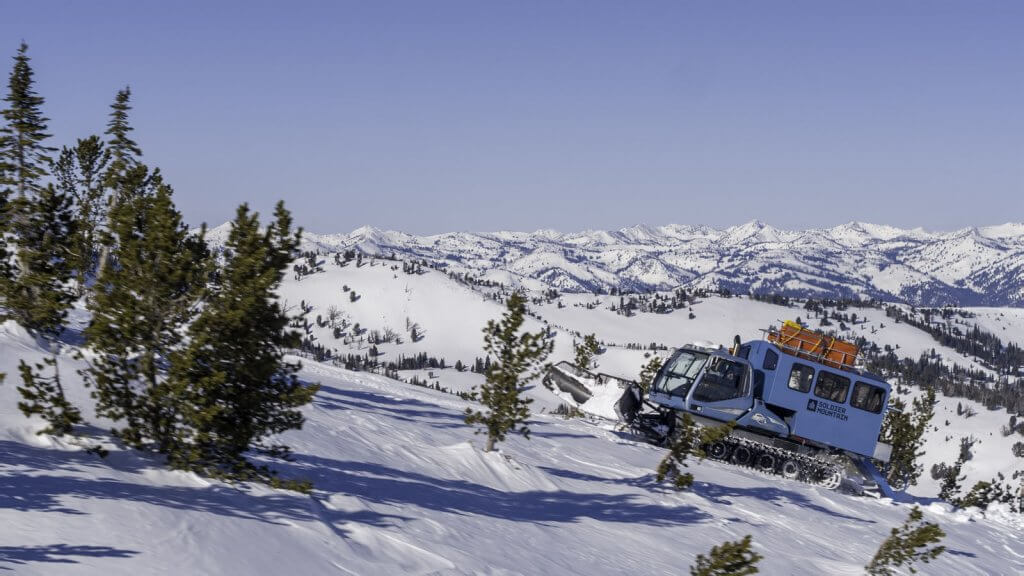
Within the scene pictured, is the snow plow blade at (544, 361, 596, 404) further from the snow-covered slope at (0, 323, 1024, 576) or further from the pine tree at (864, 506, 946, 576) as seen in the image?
the pine tree at (864, 506, 946, 576)

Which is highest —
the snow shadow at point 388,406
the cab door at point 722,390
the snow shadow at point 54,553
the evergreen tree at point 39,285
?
the cab door at point 722,390

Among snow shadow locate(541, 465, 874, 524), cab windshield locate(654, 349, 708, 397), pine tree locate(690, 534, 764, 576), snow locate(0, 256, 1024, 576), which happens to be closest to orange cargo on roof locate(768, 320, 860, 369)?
cab windshield locate(654, 349, 708, 397)

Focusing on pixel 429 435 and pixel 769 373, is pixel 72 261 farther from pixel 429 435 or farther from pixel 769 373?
pixel 769 373

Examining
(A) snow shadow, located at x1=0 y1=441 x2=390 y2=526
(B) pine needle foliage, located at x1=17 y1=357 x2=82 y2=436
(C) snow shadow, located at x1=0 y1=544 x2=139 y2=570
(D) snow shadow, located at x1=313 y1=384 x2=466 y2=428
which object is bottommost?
(D) snow shadow, located at x1=313 y1=384 x2=466 y2=428

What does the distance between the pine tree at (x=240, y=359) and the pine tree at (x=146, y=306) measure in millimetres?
383

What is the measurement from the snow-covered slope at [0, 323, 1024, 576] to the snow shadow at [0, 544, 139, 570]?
0.8 inches

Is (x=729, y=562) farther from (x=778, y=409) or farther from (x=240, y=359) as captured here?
(x=778, y=409)

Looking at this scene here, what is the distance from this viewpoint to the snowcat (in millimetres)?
27016

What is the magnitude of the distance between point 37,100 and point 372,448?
18.1 m

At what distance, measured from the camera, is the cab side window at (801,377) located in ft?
89.6

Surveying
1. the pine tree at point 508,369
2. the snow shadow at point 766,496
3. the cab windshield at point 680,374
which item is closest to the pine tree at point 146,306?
the pine tree at point 508,369

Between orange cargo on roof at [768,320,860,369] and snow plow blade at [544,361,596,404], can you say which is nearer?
orange cargo on roof at [768,320,860,369]

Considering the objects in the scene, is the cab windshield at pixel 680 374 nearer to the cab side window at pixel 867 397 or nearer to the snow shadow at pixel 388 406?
the cab side window at pixel 867 397

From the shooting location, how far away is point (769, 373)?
89.5 ft
